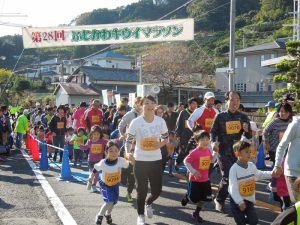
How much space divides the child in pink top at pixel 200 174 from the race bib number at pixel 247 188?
42.5 inches

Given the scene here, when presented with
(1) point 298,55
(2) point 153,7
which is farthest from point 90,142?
(2) point 153,7

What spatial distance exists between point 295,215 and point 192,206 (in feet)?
15.6

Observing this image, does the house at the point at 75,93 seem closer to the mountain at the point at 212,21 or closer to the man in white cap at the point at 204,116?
the mountain at the point at 212,21

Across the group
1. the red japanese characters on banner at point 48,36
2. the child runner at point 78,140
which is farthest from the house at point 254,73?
the child runner at point 78,140

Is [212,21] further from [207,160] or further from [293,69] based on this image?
[207,160]

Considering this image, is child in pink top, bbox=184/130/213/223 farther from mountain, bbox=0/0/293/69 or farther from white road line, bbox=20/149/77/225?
mountain, bbox=0/0/293/69

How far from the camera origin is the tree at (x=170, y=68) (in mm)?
44594

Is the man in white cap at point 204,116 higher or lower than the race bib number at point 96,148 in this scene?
higher

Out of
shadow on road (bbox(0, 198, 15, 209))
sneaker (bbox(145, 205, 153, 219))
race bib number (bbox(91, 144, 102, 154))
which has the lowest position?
shadow on road (bbox(0, 198, 15, 209))

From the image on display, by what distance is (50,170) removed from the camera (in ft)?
38.6

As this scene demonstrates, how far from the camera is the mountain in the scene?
214 feet

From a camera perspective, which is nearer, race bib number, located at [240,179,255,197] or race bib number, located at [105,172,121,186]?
race bib number, located at [240,179,255,197]

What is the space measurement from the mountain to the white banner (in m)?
35.6

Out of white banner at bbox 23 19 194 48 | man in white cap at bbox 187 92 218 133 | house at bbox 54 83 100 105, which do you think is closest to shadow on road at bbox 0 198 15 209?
man in white cap at bbox 187 92 218 133
